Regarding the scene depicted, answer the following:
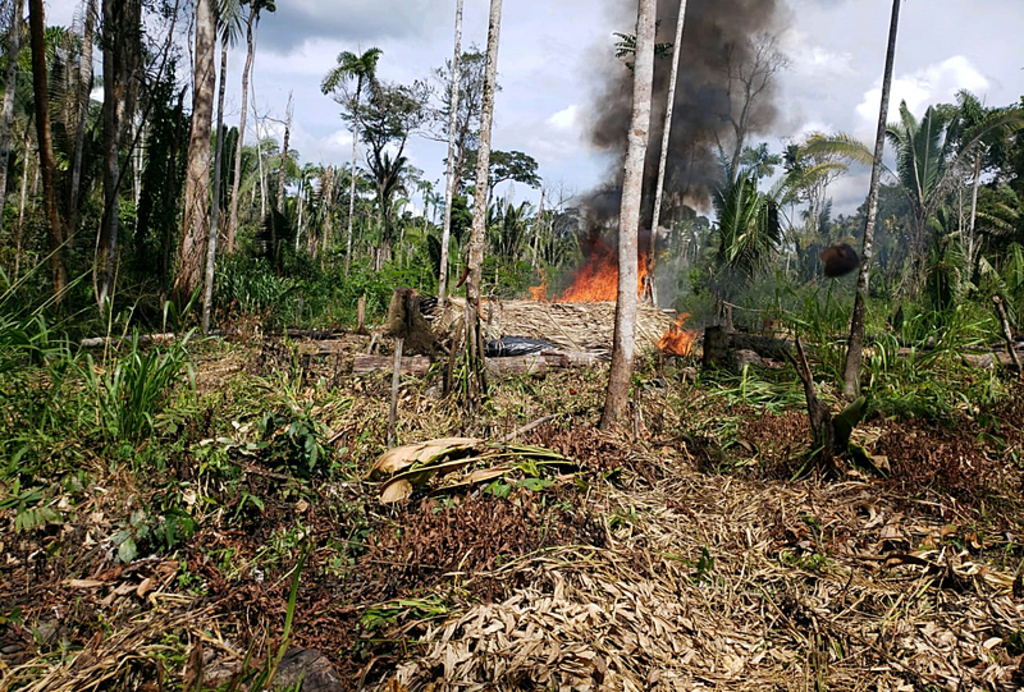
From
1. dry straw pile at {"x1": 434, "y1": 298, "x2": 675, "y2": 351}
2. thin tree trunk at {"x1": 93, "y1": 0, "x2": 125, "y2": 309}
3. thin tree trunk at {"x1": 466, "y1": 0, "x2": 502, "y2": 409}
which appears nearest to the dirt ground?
thin tree trunk at {"x1": 466, "y1": 0, "x2": 502, "y2": 409}

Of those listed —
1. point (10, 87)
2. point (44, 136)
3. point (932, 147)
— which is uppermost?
point (932, 147)

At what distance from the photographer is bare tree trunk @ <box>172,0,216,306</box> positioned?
811cm

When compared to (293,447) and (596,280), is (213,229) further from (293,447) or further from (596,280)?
(596,280)

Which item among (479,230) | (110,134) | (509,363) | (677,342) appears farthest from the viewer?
(677,342)

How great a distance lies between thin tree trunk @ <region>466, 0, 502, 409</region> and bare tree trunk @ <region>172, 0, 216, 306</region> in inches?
162

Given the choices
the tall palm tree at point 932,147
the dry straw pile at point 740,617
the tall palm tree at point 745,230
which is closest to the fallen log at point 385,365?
the dry straw pile at point 740,617

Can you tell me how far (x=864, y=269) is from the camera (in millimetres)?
5695

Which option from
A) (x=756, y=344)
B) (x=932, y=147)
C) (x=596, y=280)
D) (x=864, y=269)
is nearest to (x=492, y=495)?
(x=864, y=269)

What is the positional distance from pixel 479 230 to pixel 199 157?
15.6ft

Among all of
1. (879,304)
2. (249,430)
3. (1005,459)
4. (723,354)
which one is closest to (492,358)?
(723,354)

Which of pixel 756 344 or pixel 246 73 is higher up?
pixel 246 73

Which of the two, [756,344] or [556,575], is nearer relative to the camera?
[556,575]

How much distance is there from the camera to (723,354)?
7.22 meters

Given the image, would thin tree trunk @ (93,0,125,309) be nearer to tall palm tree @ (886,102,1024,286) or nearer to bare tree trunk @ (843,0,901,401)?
bare tree trunk @ (843,0,901,401)
